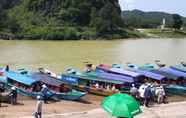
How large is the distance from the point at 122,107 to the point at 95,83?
17811 millimetres

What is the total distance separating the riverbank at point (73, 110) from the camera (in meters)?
16.7

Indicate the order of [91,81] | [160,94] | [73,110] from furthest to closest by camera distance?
[91,81] → [160,94] → [73,110]

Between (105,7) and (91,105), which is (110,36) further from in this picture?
(91,105)

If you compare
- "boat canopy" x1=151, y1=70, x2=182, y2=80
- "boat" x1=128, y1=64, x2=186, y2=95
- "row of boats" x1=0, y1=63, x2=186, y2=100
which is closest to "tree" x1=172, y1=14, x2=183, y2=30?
"row of boats" x1=0, y1=63, x2=186, y2=100

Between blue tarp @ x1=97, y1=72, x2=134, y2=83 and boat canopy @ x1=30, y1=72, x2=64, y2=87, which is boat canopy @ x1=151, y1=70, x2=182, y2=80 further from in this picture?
boat canopy @ x1=30, y1=72, x2=64, y2=87

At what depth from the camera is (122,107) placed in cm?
586

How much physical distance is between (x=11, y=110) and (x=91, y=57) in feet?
98.8

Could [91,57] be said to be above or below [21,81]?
below

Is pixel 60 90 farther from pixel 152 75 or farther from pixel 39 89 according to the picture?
pixel 152 75

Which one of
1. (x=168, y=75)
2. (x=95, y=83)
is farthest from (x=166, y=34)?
(x=95, y=83)

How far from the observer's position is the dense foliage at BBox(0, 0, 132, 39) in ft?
287

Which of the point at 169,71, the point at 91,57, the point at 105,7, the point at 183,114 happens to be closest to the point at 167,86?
the point at 169,71

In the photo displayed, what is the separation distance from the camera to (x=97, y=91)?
22.5 metres

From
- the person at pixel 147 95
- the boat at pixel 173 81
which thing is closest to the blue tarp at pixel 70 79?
the boat at pixel 173 81
